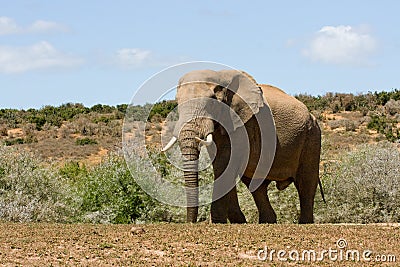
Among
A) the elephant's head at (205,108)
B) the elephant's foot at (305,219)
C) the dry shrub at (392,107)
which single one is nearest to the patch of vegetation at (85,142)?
the dry shrub at (392,107)

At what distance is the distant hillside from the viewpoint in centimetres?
5403

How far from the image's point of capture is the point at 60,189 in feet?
89.4

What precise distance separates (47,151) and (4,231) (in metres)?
41.9

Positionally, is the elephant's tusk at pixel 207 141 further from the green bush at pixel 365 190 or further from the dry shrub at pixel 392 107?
the dry shrub at pixel 392 107

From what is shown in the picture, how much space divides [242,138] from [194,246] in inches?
198

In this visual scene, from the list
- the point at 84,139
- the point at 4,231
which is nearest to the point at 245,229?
the point at 4,231

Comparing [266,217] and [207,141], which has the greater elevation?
[207,141]

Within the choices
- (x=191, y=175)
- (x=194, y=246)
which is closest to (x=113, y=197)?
(x=191, y=175)

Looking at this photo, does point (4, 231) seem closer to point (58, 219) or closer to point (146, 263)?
point (146, 263)

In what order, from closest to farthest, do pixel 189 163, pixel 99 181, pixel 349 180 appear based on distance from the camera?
pixel 189 163
pixel 349 180
pixel 99 181

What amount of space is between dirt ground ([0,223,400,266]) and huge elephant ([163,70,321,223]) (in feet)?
6.53

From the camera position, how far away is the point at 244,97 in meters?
17.2

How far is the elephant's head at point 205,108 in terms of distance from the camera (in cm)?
1525

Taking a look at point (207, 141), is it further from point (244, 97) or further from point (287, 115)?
point (287, 115)
